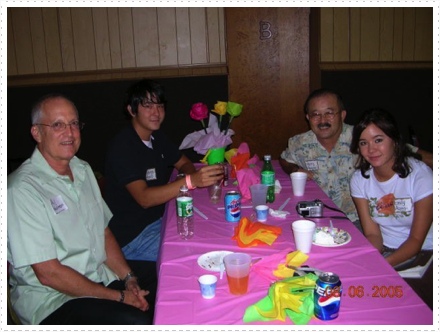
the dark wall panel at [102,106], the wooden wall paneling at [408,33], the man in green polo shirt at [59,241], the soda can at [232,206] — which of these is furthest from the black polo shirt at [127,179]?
the wooden wall paneling at [408,33]

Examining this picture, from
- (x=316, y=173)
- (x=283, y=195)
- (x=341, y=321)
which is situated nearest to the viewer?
(x=341, y=321)

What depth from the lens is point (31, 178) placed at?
1.64 meters

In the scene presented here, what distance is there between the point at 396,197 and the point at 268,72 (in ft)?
9.27

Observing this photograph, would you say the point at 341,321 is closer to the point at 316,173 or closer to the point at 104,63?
the point at 316,173

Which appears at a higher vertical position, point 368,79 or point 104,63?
point 104,63

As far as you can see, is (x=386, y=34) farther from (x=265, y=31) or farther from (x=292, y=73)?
(x=265, y=31)

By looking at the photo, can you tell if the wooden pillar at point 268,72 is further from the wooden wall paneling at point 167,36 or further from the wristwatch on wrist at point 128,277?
the wristwatch on wrist at point 128,277

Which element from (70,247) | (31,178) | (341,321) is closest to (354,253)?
(341,321)

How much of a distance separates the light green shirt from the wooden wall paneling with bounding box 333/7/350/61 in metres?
3.56

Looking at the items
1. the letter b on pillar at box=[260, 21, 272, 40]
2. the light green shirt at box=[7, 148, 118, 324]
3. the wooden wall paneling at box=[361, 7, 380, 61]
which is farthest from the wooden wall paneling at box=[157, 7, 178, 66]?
the light green shirt at box=[7, 148, 118, 324]

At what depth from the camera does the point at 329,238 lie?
1624mm

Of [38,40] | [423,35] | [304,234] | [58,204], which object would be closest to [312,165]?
[304,234]

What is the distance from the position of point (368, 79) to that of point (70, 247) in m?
3.90

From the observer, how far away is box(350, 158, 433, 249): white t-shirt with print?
1935 mm
